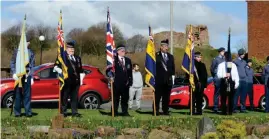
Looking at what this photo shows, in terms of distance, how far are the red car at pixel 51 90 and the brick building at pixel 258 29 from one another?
Result: 66.7 feet

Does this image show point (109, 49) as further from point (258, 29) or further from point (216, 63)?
point (258, 29)

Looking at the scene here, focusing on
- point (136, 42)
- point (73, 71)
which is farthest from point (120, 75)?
point (136, 42)

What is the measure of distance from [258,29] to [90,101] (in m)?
21.4

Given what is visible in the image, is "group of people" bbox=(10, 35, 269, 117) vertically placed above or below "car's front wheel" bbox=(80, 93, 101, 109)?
above

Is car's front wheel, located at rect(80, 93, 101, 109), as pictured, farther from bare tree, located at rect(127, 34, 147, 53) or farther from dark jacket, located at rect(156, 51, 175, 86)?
bare tree, located at rect(127, 34, 147, 53)

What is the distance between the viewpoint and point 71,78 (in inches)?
497

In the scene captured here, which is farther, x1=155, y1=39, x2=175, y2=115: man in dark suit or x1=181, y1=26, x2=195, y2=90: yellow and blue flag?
x1=181, y1=26, x2=195, y2=90: yellow and blue flag

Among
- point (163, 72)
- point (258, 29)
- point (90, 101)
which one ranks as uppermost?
point (258, 29)

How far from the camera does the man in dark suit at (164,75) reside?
13.2m

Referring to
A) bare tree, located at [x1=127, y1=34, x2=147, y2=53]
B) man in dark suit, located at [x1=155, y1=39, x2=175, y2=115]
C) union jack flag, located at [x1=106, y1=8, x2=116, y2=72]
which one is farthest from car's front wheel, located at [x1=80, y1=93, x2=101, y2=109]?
bare tree, located at [x1=127, y1=34, x2=147, y2=53]

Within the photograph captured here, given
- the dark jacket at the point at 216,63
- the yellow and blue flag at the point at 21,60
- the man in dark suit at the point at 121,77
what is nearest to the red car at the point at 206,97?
the dark jacket at the point at 216,63

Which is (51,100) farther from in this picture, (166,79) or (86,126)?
(86,126)

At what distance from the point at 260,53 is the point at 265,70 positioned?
20.2 metres

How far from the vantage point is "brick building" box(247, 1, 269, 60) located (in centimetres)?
3581
